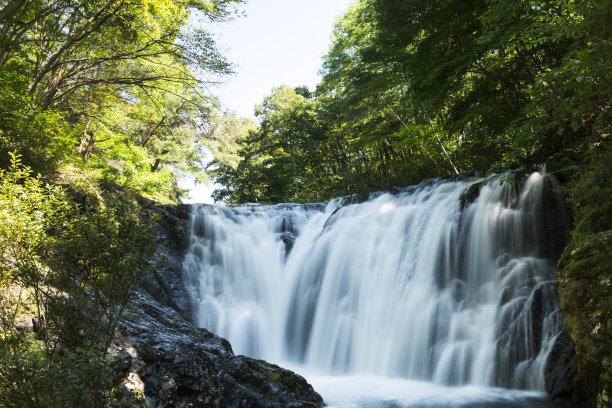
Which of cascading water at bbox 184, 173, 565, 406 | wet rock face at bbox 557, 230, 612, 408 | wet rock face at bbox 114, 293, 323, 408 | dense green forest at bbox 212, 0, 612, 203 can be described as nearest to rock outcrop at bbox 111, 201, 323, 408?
wet rock face at bbox 114, 293, 323, 408

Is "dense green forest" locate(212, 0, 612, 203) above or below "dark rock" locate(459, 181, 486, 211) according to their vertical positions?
above

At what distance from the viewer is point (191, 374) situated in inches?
177

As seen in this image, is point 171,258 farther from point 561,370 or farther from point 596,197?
point 596,197

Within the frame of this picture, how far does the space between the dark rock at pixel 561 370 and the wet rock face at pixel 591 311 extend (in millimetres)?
373

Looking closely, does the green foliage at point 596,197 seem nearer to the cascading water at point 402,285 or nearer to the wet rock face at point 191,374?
the cascading water at point 402,285

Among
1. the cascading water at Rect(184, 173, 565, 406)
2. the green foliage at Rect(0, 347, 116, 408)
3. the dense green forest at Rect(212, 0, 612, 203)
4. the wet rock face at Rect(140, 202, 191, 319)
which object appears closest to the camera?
the green foliage at Rect(0, 347, 116, 408)

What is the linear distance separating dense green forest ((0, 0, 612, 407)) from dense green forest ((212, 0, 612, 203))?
0.25 feet

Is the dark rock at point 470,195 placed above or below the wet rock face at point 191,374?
above

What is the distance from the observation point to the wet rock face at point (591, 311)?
3.89m

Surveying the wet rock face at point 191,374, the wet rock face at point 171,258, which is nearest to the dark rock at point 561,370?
the wet rock face at point 191,374

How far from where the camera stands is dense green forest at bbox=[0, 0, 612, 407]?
11.6ft

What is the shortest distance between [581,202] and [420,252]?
15.0 ft

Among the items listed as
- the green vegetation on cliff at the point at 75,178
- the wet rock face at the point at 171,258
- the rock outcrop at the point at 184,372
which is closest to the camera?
the green vegetation on cliff at the point at 75,178

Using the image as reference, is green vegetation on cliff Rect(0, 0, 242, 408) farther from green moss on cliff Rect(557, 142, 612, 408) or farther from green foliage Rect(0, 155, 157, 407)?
green moss on cliff Rect(557, 142, 612, 408)
